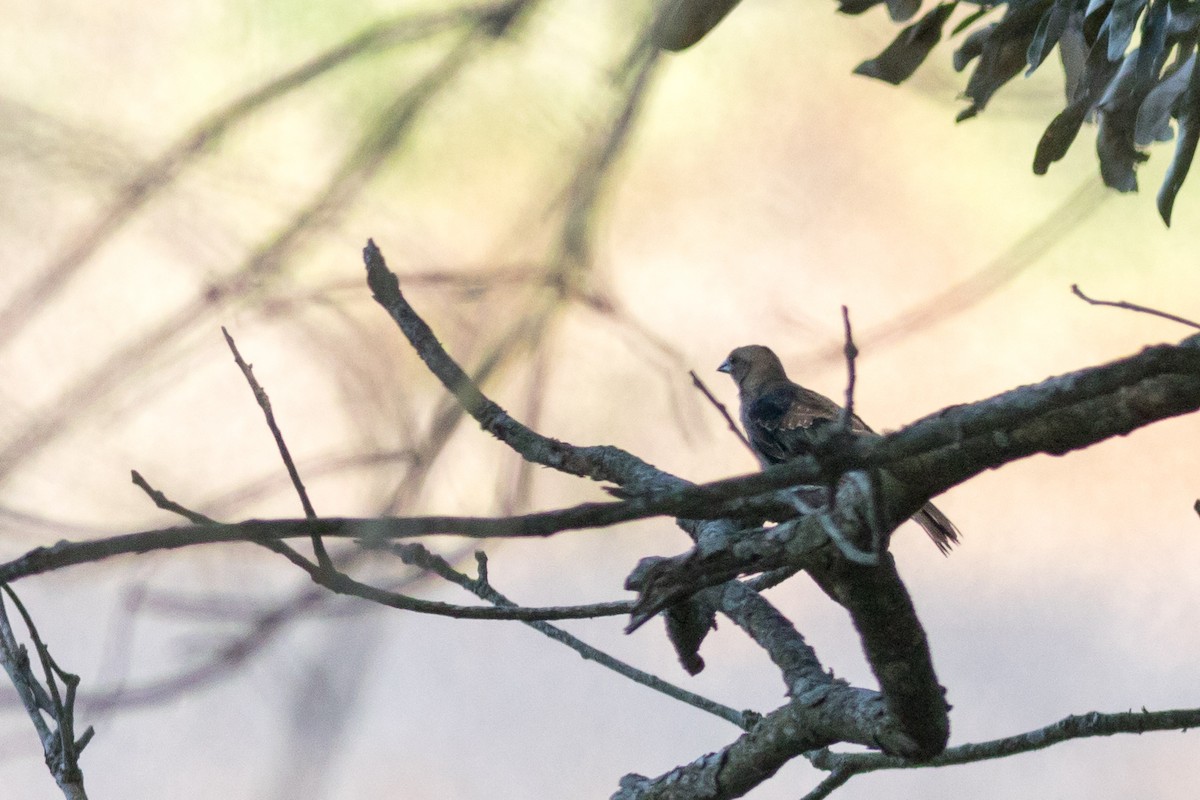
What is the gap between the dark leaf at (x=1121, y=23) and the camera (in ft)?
5.54

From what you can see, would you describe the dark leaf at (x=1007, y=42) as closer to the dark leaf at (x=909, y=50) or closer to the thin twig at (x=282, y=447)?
the dark leaf at (x=909, y=50)

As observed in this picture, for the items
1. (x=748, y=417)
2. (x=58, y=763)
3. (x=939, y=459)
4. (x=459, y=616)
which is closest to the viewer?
(x=939, y=459)

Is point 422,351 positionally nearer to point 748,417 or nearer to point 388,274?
point 388,274

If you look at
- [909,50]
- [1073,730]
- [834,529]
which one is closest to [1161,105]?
[909,50]

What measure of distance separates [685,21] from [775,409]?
282 centimetres

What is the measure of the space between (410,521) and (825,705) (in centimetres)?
90

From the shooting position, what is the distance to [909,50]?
143 centimetres

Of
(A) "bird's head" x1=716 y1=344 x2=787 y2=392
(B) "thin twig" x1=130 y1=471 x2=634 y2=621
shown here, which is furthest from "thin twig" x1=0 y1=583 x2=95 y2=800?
(A) "bird's head" x1=716 y1=344 x2=787 y2=392

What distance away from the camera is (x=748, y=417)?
354cm

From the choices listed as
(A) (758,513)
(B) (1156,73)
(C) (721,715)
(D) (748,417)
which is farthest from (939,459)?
(D) (748,417)

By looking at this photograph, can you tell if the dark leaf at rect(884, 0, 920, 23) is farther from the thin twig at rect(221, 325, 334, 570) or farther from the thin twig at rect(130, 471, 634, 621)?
the thin twig at rect(221, 325, 334, 570)

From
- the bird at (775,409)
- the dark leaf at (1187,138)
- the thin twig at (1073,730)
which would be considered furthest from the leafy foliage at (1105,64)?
the bird at (775,409)

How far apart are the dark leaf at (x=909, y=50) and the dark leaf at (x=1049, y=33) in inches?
5.2

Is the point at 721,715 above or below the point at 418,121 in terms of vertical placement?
above
